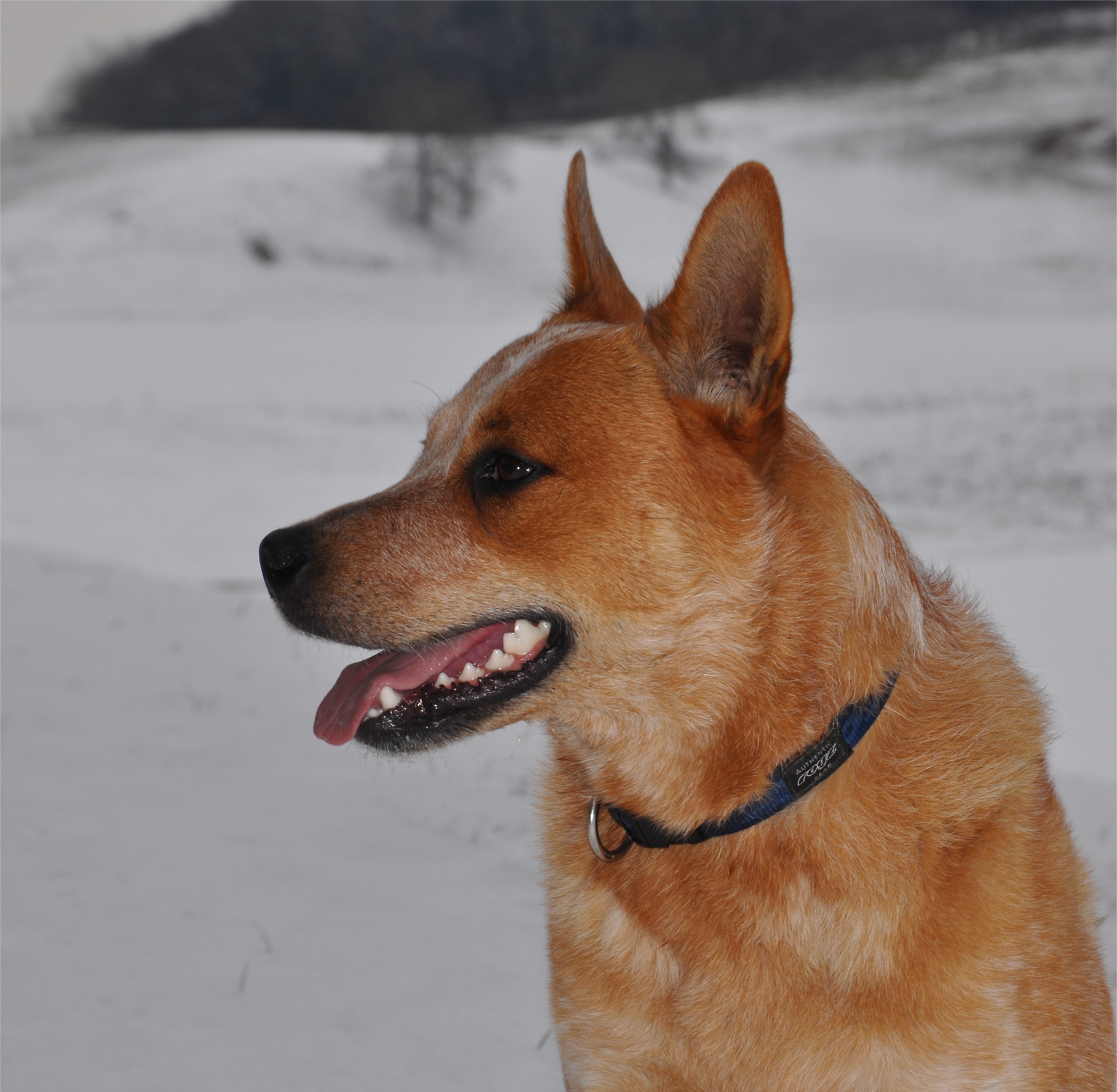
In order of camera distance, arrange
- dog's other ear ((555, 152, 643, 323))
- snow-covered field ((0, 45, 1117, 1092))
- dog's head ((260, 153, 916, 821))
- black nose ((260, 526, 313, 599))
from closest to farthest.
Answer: dog's head ((260, 153, 916, 821)) < black nose ((260, 526, 313, 599)) < dog's other ear ((555, 152, 643, 323)) < snow-covered field ((0, 45, 1117, 1092))

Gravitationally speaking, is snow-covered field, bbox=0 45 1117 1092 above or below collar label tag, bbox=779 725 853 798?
below

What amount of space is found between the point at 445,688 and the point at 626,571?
41cm

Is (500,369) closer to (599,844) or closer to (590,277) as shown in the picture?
(590,277)

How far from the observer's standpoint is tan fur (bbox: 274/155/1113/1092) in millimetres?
1923

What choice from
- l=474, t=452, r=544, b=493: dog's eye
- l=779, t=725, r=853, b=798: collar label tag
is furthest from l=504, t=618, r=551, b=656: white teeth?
l=779, t=725, r=853, b=798: collar label tag

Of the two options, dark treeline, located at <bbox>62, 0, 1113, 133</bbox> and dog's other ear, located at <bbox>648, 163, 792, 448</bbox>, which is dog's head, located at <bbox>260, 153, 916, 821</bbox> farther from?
dark treeline, located at <bbox>62, 0, 1113, 133</bbox>

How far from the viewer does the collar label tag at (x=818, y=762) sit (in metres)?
1.96

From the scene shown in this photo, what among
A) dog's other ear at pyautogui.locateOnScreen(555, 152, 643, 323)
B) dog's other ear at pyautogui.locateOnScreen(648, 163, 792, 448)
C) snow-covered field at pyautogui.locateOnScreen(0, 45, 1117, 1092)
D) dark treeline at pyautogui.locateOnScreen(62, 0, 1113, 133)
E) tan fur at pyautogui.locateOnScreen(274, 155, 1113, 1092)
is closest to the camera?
dog's other ear at pyautogui.locateOnScreen(648, 163, 792, 448)

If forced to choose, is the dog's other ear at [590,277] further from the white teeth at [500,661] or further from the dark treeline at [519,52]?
the dark treeline at [519,52]

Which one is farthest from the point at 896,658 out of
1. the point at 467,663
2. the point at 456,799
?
the point at 456,799

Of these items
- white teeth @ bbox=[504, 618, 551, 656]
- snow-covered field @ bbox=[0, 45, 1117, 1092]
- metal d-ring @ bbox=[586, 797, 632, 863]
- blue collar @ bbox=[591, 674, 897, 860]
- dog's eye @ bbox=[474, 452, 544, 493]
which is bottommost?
snow-covered field @ bbox=[0, 45, 1117, 1092]

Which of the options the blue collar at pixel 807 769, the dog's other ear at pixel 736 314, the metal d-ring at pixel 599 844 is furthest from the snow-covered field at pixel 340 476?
the dog's other ear at pixel 736 314

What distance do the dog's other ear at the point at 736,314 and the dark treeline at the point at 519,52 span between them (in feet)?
67.1

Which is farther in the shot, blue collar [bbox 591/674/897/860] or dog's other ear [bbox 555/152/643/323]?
dog's other ear [bbox 555/152/643/323]
